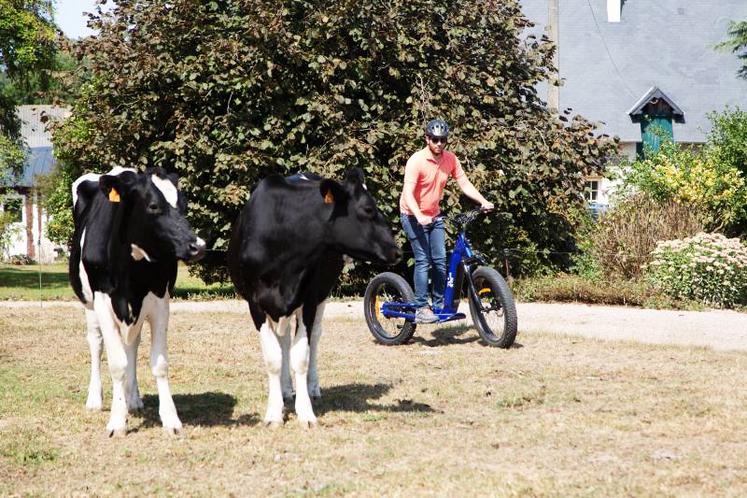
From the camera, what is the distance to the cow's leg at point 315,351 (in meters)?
8.07

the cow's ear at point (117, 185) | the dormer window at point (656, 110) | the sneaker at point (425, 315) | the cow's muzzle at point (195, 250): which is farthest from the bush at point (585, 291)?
the dormer window at point (656, 110)

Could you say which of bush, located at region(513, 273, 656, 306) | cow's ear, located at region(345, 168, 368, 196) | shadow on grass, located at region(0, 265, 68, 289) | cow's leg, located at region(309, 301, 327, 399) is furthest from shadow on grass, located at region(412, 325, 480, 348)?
shadow on grass, located at region(0, 265, 68, 289)

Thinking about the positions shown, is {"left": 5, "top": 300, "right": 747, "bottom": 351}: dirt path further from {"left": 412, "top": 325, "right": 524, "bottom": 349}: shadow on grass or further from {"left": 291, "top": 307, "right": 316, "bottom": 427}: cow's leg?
{"left": 291, "top": 307, "right": 316, "bottom": 427}: cow's leg

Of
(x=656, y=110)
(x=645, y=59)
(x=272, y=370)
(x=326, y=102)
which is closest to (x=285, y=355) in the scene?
(x=272, y=370)

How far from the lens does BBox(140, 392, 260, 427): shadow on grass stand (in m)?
7.52

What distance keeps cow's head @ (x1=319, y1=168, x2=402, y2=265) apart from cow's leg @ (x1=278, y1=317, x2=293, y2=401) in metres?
0.71

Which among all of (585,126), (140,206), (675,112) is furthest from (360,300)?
(675,112)

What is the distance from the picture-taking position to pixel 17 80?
30.0 meters

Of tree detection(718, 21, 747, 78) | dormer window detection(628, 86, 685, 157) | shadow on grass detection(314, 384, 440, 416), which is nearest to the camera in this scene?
shadow on grass detection(314, 384, 440, 416)

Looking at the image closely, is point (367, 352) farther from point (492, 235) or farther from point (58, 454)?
point (492, 235)

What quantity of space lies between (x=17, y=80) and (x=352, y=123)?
16.8 meters

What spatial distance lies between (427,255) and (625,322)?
140 inches

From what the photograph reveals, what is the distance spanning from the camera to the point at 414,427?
7.21 meters

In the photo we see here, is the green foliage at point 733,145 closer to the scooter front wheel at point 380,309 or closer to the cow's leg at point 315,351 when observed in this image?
the scooter front wheel at point 380,309
